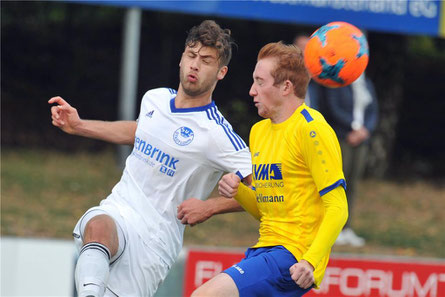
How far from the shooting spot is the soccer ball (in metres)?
4.78

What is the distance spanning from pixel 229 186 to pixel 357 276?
8.87ft

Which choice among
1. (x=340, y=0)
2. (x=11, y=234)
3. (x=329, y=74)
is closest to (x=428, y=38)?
(x=340, y=0)

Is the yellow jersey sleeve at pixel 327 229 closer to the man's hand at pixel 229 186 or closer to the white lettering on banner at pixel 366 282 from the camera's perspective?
the man's hand at pixel 229 186

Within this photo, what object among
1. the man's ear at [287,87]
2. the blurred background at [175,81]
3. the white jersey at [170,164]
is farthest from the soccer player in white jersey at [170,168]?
the blurred background at [175,81]

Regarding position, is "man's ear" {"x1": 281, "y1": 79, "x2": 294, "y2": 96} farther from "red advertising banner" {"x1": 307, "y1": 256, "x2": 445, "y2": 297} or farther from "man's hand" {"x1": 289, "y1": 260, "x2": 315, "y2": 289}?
"red advertising banner" {"x1": 307, "y1": 256, "x2": 445, "y2": 297}

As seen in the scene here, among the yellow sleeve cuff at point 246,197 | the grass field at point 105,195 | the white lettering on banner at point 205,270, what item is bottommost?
the grass field at point 105,195

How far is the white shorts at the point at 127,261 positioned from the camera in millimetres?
4871

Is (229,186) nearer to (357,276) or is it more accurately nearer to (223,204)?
(223,204)

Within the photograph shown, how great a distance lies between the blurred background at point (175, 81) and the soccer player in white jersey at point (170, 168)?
19.6 ft

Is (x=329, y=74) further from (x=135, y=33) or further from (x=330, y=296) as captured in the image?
(x=135, y=33)

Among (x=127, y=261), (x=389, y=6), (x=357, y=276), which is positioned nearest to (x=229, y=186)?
(x=127, y=261)

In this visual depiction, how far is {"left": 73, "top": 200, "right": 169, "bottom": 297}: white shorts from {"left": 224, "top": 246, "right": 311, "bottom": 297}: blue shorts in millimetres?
653

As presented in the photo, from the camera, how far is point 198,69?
496 cm

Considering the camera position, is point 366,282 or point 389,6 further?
point 389,6
